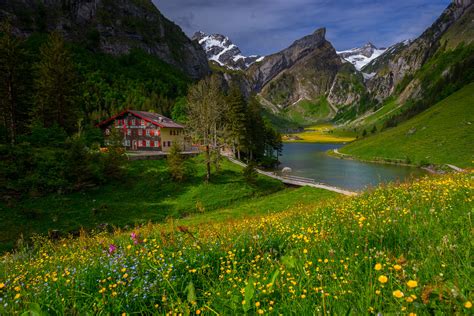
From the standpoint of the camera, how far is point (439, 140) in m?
87.5

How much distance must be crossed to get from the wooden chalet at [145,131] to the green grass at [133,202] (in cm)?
1479

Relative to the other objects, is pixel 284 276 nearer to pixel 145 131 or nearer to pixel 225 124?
pixel 225 124

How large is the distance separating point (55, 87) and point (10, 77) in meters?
7.99

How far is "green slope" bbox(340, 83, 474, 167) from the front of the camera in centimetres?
7731

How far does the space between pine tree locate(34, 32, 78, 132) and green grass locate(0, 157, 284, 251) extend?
16161 mm

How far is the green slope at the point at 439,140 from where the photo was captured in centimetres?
7731

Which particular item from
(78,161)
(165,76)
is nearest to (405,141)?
(78,161)

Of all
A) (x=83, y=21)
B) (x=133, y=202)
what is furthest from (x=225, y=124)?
(x=83, y=21)

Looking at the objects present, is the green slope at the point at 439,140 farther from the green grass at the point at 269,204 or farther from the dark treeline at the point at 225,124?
the green grass at the point at 269,204

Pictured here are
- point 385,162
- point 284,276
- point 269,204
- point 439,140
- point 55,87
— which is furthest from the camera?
point 385,162

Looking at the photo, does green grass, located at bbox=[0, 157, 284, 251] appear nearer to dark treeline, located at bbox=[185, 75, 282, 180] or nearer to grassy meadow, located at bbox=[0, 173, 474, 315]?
dark treeline, located at bbox=[185, 75, 282, 180]

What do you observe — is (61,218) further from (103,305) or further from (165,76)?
(165,76)

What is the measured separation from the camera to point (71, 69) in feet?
162

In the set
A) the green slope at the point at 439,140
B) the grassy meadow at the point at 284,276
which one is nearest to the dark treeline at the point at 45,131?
the grassy meadow at the point at 284,276
